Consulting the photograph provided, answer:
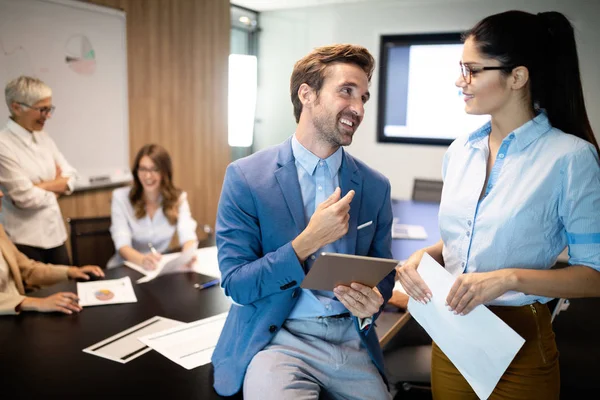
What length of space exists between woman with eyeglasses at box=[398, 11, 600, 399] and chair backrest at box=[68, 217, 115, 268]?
2325 mm

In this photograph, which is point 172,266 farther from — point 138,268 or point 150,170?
point 150,170

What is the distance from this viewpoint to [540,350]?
1338 mm

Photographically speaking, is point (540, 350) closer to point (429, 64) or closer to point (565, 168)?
point (565, 168)

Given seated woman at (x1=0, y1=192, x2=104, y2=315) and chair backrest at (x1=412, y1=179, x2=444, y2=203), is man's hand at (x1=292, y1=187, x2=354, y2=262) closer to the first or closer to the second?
seated woman at (x1=0, y1=192, x2=104, y2=315)

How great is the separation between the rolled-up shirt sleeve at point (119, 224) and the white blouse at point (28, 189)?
1.62ft

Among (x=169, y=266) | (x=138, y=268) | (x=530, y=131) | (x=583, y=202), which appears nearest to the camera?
(x=583, y=202)

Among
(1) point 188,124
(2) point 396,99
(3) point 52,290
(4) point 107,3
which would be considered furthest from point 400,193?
(3) point 52,290

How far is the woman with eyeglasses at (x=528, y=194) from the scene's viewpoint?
1.28 meters

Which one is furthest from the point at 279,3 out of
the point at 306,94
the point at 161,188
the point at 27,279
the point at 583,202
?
the point at 583,202

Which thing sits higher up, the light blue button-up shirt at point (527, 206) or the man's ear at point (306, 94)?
the man's ear at point (306, 94)

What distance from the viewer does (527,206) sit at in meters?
1.31

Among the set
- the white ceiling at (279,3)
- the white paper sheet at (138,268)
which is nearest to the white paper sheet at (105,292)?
the white paper sheet at (138,268)

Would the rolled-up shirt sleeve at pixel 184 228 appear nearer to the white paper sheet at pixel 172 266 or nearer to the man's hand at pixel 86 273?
the white paper sheet at pixel 172 266

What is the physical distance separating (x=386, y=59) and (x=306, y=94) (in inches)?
212
